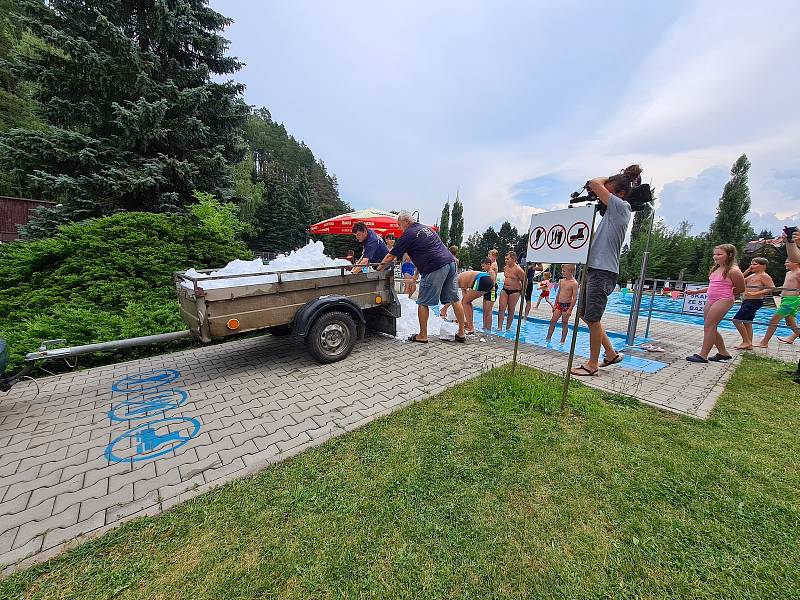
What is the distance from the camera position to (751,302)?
5.45 m

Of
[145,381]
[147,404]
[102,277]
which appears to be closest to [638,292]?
[147,404]

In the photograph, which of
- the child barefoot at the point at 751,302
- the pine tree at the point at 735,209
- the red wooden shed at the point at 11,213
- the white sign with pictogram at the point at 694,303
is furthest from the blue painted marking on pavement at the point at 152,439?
the pine tree at the point at 735,209

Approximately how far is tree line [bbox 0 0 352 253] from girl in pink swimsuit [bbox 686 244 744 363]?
12561mm

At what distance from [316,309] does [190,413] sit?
176cm

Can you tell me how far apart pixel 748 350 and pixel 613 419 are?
4.68 metres

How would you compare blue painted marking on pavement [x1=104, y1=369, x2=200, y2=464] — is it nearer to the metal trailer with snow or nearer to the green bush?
the metal trailer with snow

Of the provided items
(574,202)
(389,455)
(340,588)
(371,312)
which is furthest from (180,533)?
(574,202)

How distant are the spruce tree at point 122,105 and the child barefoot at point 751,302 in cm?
1344

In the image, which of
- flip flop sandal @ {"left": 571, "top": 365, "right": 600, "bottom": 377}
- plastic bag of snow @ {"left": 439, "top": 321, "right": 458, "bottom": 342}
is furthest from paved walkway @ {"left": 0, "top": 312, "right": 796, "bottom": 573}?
plastic bag of snow @ {"left": 439, "top": 321, "right": 458, "bottom": 342}

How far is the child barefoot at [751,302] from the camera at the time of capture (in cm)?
523

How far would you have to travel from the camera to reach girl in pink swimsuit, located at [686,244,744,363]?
4512 millimetres

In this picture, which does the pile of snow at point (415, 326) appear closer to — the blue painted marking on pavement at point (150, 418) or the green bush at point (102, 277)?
the blue painted marking on pavement at point (150, 418)

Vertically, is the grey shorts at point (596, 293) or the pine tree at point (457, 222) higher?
the pine tree at point (457, 222)

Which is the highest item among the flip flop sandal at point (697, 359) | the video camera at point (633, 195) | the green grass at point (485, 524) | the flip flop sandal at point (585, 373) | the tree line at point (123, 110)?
the tree line at point (123, 110)
